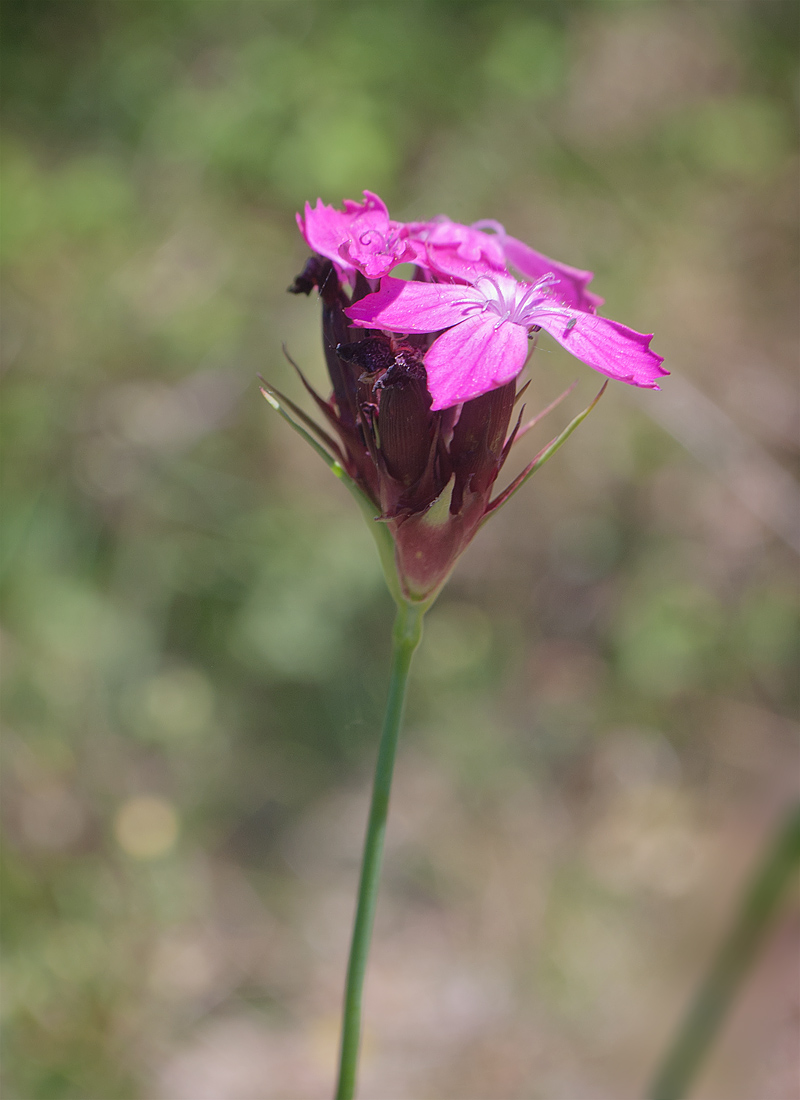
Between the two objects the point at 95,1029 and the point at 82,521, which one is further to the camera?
the point at 82,521

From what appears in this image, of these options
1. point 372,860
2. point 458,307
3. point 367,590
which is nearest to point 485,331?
A: point 458,307

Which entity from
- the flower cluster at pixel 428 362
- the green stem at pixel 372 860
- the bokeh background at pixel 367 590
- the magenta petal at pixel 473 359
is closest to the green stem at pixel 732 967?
the bokeh background at pixel 367 590

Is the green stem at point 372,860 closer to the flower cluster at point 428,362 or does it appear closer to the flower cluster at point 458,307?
the flower cluster at point 428,362

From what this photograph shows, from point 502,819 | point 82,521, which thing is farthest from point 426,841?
point 82,521

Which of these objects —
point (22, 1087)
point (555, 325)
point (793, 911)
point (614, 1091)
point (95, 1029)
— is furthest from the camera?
point (793, 911)

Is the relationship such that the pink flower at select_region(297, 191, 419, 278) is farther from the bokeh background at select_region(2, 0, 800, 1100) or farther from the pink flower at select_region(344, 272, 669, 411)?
the bokeh background at select_region(2, 0, 800, 1100)

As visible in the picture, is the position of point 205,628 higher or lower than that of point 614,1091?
higher

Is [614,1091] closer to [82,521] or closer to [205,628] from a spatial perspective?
[205,628]
